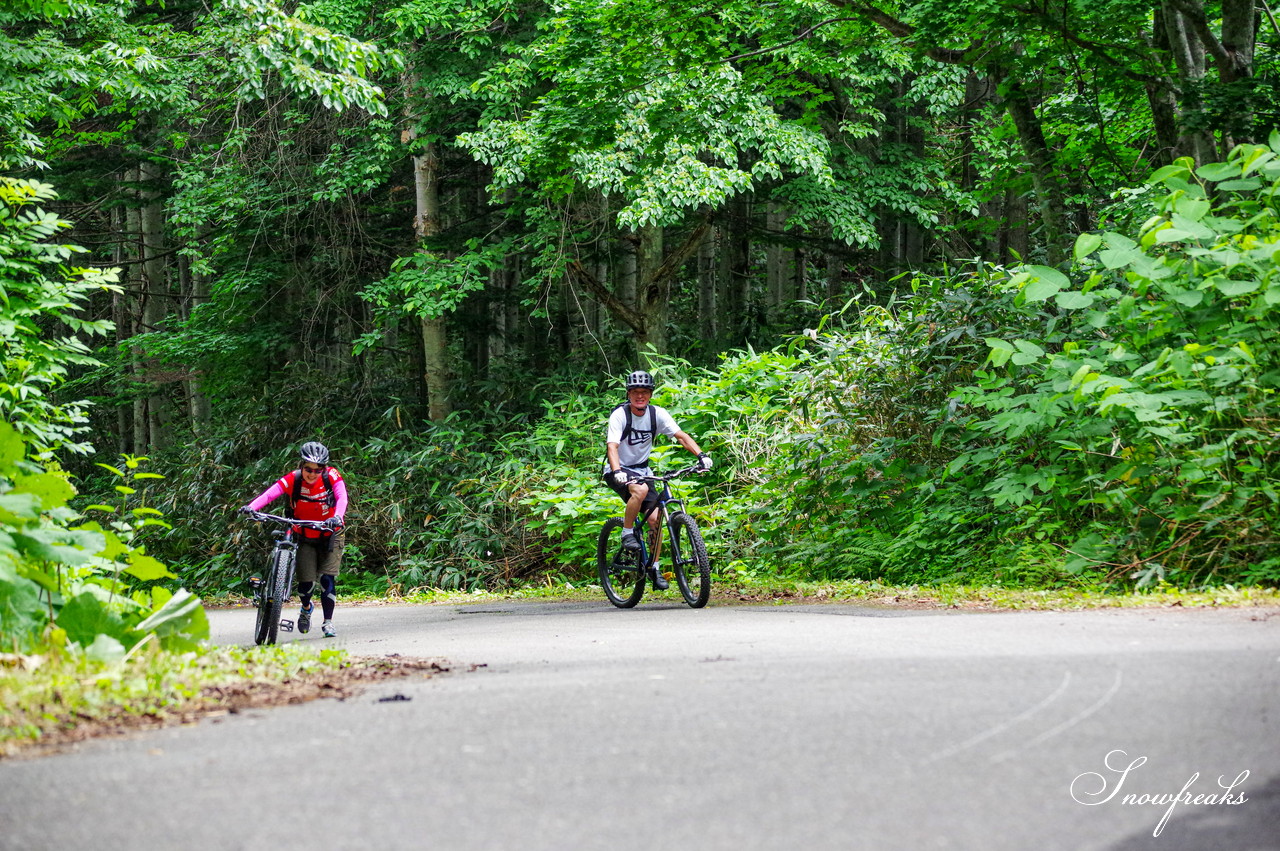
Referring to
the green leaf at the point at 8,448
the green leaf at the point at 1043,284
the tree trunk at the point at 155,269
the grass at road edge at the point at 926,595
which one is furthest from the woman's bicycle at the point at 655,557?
the tree trunk at the point at 155,269

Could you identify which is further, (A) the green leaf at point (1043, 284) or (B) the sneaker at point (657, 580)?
(B) the sneaker at point (657, 580)

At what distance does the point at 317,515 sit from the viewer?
1038 centimetres

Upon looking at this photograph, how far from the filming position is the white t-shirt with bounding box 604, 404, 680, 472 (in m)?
11.3

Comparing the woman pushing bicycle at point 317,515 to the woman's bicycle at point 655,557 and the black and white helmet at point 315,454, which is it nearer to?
the black and white helmet at point 315,454

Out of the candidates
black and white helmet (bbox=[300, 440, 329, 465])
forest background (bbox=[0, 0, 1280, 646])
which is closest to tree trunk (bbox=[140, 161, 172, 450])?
forest background (bbox=[0, 0, 1280, 646])

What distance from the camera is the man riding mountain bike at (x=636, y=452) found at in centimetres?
1098

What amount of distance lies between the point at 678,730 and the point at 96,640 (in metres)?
3.23

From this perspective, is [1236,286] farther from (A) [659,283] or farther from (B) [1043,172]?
(A) [659,283]

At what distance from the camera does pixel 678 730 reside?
167 inches

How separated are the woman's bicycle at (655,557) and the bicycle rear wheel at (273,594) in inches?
130

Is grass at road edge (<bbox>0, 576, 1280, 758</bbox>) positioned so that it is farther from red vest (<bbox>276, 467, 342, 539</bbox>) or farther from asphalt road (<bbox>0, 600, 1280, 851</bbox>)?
red vest (<bbox>276, 467, 342, 539</bbox>)

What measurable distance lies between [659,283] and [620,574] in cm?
1062

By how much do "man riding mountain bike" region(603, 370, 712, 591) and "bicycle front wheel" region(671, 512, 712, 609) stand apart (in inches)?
10.0

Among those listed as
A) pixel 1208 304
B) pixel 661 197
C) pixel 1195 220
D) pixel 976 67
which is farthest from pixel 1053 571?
pixel 661 197
